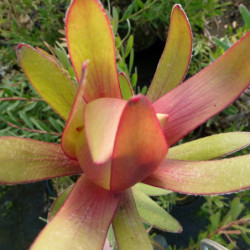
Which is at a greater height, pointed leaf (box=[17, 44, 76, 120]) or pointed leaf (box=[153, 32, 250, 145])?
pointed leaf (box=[17, 44, 76, 120])

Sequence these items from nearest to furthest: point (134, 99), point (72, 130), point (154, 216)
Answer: point (134, 99)
point (72, 130)
point (154, 216)

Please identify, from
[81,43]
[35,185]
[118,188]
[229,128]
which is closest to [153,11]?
[229,128]

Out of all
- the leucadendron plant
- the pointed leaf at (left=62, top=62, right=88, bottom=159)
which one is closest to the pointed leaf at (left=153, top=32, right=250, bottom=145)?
the leucadendron plant

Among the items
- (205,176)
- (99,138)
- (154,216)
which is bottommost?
(154,216)

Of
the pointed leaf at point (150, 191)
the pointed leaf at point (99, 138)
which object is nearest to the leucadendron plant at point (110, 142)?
the pointed leaf at point (99, 138)

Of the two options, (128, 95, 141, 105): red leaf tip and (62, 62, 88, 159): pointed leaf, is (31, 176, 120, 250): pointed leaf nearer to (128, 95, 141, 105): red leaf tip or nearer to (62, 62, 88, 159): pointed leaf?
(62, 62, 88, 159): pointed leaf

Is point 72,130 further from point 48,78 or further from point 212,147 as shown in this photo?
point 212,147

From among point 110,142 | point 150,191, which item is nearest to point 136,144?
point 110,142
